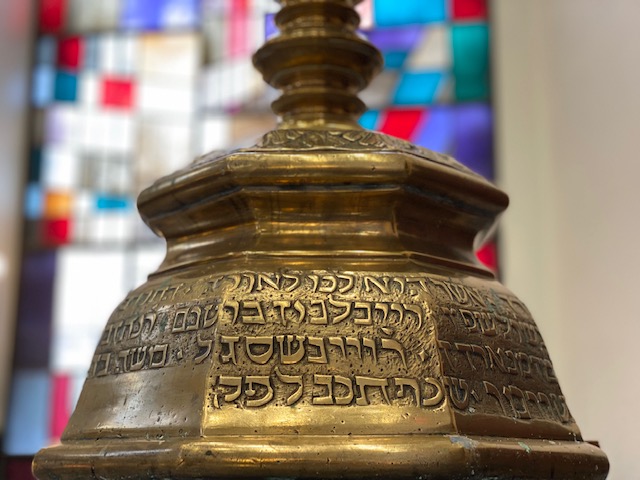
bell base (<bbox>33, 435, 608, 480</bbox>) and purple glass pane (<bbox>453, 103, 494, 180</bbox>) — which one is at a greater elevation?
purple glass pane (<bbox>453, 103, 494, 180</bbox>)

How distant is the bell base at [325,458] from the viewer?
70cm

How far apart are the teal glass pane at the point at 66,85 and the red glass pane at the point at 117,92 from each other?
12 cm

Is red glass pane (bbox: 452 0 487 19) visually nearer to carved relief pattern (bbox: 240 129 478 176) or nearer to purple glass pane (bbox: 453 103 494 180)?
purple glass pane (bbox: 453 103 494 180)

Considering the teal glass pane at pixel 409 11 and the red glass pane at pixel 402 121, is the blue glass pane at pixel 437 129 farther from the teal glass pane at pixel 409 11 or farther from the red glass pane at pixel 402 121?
the teal glass pane at pixel 409 11

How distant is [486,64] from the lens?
301 cm

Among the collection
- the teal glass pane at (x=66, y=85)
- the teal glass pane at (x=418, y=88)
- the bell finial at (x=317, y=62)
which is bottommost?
the bell finial at (x=317, y=62)

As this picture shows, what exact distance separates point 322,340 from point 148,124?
2492 millimetres

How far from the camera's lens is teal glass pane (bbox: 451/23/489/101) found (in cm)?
299

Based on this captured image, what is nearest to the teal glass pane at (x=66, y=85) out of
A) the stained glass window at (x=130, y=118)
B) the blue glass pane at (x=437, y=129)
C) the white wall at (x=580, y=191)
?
the stained glass window at (x=130, y=118)

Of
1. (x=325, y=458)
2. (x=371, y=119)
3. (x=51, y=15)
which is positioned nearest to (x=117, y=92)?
(x=51, y=15)

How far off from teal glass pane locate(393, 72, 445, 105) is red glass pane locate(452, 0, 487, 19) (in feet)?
0.81

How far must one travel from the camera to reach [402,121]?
2.91 metres

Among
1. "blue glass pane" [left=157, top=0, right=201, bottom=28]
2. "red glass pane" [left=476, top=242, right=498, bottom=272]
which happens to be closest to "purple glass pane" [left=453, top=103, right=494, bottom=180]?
"red glass pane" [left=476, top=242, right=498, bottom=272]

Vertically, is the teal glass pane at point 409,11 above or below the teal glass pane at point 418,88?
above
